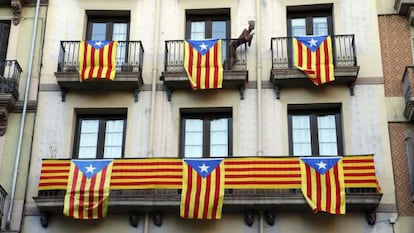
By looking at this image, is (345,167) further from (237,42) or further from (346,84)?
(237,42)

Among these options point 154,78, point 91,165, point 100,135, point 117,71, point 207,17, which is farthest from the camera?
point 207,17

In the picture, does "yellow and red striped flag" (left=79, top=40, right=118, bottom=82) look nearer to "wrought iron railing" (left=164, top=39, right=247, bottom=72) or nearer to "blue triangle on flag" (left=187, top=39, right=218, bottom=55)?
"wrought iron railing" (left=164, top=39, right=247, bottom=72)

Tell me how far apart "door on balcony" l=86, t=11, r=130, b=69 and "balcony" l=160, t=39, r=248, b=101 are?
6.77ft

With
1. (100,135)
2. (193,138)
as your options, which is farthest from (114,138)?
(193,138)

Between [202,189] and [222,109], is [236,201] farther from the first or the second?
[222,109]

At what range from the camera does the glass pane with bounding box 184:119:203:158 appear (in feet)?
67.6

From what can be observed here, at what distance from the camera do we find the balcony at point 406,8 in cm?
2098

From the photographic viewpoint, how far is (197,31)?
74.4ft

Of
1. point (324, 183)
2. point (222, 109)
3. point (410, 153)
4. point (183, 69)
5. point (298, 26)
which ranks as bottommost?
point (324, 183)

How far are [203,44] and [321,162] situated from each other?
5936mm

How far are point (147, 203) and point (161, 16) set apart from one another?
7480 millimetres

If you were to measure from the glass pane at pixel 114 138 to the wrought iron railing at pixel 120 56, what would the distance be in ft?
6.40

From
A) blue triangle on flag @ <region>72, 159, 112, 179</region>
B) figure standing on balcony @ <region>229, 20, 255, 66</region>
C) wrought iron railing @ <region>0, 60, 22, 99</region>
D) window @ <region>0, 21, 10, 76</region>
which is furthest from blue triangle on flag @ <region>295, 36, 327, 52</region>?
window @ <region>0, 21, 10, 76</region>

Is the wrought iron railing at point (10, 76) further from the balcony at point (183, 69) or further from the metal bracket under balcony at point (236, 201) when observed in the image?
the balcony at point (183, 69)
